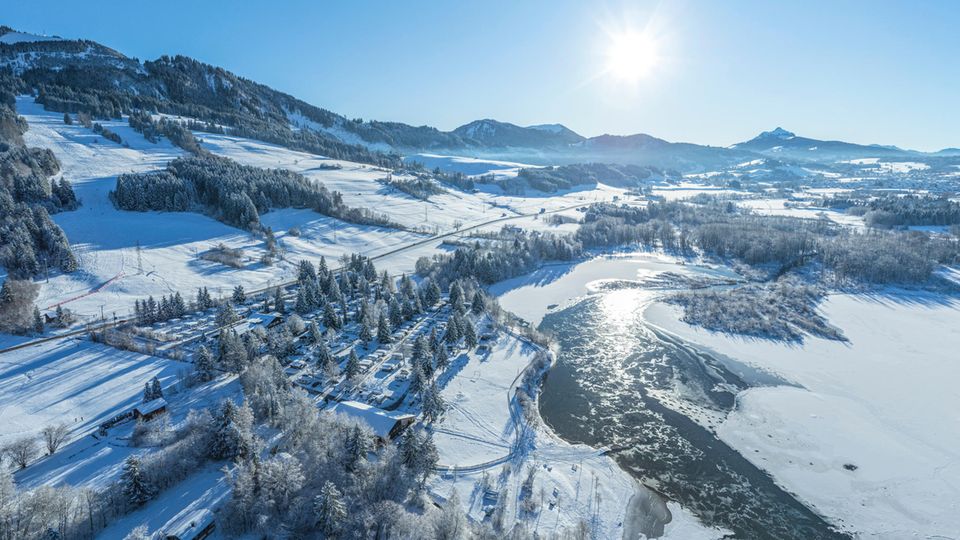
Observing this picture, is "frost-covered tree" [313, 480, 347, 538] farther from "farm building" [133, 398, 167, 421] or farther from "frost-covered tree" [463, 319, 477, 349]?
"frost-covered tree" [463, 319, 477, 349]

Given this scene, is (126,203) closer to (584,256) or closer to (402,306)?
(402,306)

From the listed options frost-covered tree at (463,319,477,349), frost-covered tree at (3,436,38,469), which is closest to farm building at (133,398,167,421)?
frost-covered tree at (3,436,38,469)

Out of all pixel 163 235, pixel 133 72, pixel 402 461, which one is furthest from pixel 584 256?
pixel 133 72

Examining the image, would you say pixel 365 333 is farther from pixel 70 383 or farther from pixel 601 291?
pixel 601 291

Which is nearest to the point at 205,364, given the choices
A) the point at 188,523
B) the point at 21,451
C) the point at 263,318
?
the point at 21,451

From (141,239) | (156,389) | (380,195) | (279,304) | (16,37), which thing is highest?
(16,37)

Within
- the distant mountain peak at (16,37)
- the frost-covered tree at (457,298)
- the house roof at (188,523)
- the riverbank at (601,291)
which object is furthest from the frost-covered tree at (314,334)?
the distant mountain peak at (16,37)
